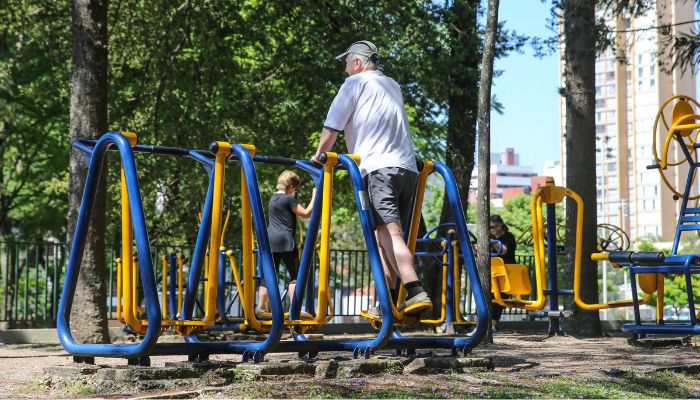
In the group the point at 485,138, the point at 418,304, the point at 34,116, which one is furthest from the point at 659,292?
the point at 34,116

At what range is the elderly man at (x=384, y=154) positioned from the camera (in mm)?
6570

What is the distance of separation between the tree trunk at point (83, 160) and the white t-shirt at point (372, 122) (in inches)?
186

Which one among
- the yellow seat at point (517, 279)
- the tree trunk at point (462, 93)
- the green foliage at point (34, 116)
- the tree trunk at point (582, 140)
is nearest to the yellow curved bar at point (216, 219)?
the yellow seat at point (517, 279)

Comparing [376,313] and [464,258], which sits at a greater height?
[464,258]

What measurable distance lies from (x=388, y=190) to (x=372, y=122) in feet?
1.59

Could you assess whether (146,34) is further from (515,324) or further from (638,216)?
(638,216)

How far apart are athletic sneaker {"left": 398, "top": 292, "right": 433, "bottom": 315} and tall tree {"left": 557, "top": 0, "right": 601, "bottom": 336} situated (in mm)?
6223

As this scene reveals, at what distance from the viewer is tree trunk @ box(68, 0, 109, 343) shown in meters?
10.9

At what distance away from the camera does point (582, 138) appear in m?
12.4

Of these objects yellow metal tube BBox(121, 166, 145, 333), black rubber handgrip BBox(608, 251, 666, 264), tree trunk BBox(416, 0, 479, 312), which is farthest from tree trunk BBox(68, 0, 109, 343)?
tree trunk BBox(416, 0, 479, 312)

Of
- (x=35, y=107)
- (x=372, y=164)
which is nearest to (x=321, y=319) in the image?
(x=372, y=164)

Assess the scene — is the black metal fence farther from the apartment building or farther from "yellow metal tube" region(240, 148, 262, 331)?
the apartment building

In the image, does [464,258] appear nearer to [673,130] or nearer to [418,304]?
[418,304]

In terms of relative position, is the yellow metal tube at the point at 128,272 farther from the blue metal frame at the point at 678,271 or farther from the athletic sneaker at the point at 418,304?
the blue metal frame at the point at 678,271
